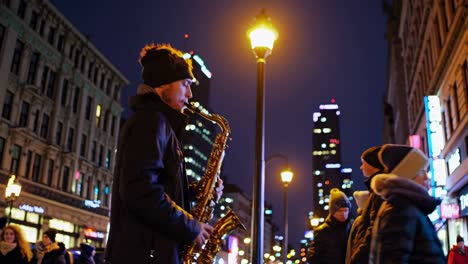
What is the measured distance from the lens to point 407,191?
3838 mm

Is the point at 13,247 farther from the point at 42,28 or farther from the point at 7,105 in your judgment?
the point at 42,28

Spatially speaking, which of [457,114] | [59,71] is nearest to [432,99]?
[457,114]

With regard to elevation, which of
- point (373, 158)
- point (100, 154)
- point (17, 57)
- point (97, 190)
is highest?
point (17, 57)

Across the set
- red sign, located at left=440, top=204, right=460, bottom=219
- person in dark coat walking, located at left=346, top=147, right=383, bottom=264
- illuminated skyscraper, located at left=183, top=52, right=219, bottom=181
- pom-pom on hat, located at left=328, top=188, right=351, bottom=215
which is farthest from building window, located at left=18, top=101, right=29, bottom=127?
illuminated skyscraper, located at left=183, top=52, right=219, bottom=181

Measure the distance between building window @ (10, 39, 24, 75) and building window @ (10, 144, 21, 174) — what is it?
19.9 ft

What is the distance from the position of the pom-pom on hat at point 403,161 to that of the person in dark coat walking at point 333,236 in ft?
11.9

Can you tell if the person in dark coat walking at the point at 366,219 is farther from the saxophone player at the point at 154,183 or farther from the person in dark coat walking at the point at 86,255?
the person in dark coat walking at the point at 86,255

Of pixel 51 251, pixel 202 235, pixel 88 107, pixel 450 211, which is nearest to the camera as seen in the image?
pixel 202 235

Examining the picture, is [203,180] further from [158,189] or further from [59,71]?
[59,71]

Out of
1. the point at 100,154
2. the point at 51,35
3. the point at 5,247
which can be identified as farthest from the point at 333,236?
the point at 100,154

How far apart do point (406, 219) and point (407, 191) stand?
0.80 feet

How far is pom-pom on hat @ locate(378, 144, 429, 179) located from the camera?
13.5ft

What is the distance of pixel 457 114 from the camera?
22.9m

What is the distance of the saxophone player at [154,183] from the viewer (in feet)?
9.61
